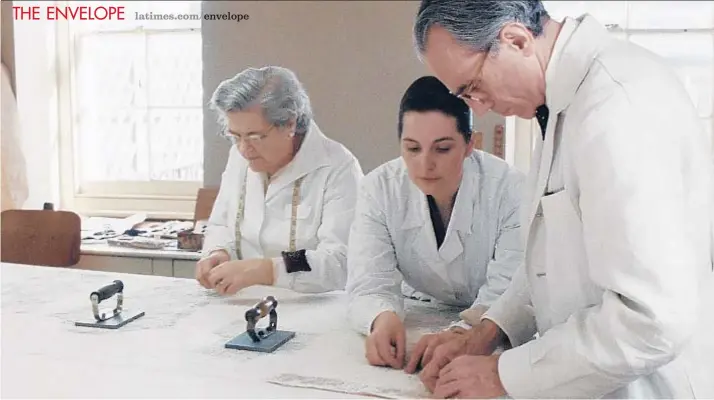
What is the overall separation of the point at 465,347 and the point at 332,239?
327 mm

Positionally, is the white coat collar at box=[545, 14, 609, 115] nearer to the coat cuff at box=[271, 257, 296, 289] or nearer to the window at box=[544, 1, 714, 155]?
the window at box=[544, 1, 714, 155]

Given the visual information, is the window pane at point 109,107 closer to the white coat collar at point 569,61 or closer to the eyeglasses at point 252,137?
the eyeglasses at point 252,137

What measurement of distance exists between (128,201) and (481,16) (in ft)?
2.32

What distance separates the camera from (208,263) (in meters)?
1.13

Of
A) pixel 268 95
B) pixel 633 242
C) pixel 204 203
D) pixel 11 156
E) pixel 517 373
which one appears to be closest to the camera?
pixel 633 242

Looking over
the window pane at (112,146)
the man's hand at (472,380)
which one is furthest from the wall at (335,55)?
the man's hand at (472,380)

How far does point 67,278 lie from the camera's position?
1.24 meters

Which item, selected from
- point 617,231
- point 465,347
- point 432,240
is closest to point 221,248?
point 432,240

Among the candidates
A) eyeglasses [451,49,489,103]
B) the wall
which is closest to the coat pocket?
eyeglasses [451,49,489,103]

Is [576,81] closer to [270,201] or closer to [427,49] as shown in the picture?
[427,49]

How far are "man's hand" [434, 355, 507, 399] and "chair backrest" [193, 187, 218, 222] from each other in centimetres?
52

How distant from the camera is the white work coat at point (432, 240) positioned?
96 cm

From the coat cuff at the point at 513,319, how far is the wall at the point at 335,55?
0.88 ft

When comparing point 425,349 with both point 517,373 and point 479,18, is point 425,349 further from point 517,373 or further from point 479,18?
point 479,18
